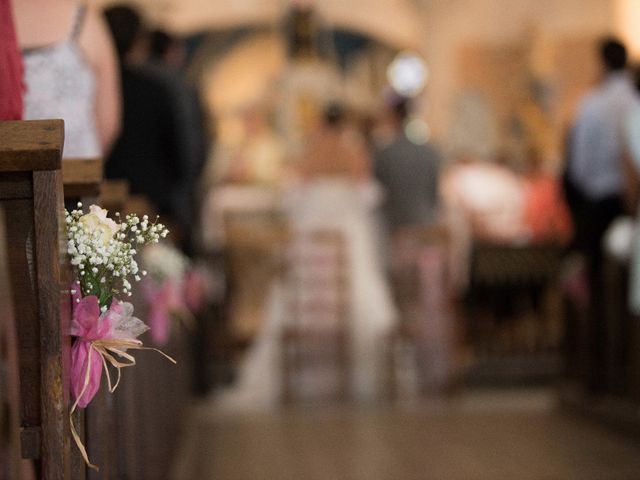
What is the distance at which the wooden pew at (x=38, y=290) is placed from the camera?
2459 millimetres

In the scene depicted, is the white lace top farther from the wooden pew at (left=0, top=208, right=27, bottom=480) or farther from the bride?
the bride

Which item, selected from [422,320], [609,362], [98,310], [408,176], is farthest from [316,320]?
[98,310]

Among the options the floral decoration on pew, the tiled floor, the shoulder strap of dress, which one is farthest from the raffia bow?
the tiled floor

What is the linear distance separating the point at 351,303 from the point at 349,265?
0.31m

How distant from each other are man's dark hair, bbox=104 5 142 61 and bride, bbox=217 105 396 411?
14.6ft

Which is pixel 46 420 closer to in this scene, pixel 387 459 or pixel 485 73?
pixel 387 459

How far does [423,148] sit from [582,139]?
3048mm

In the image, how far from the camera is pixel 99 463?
2.90 metres

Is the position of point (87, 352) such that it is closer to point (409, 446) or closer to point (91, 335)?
point (91, 335)

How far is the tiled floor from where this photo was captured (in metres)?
6.33

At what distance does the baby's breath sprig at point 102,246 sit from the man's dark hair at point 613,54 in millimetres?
6246

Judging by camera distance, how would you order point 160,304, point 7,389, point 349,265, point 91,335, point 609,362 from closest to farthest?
1. point 7,389
2. point 91,335
3. point 160,304
4. point 609,362
5. point 349,265

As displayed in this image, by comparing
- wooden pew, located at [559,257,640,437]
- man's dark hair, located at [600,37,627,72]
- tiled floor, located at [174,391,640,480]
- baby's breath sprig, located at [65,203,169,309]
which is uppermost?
man's dark hair, located at [600,37,627,72]

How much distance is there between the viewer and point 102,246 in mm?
2631
